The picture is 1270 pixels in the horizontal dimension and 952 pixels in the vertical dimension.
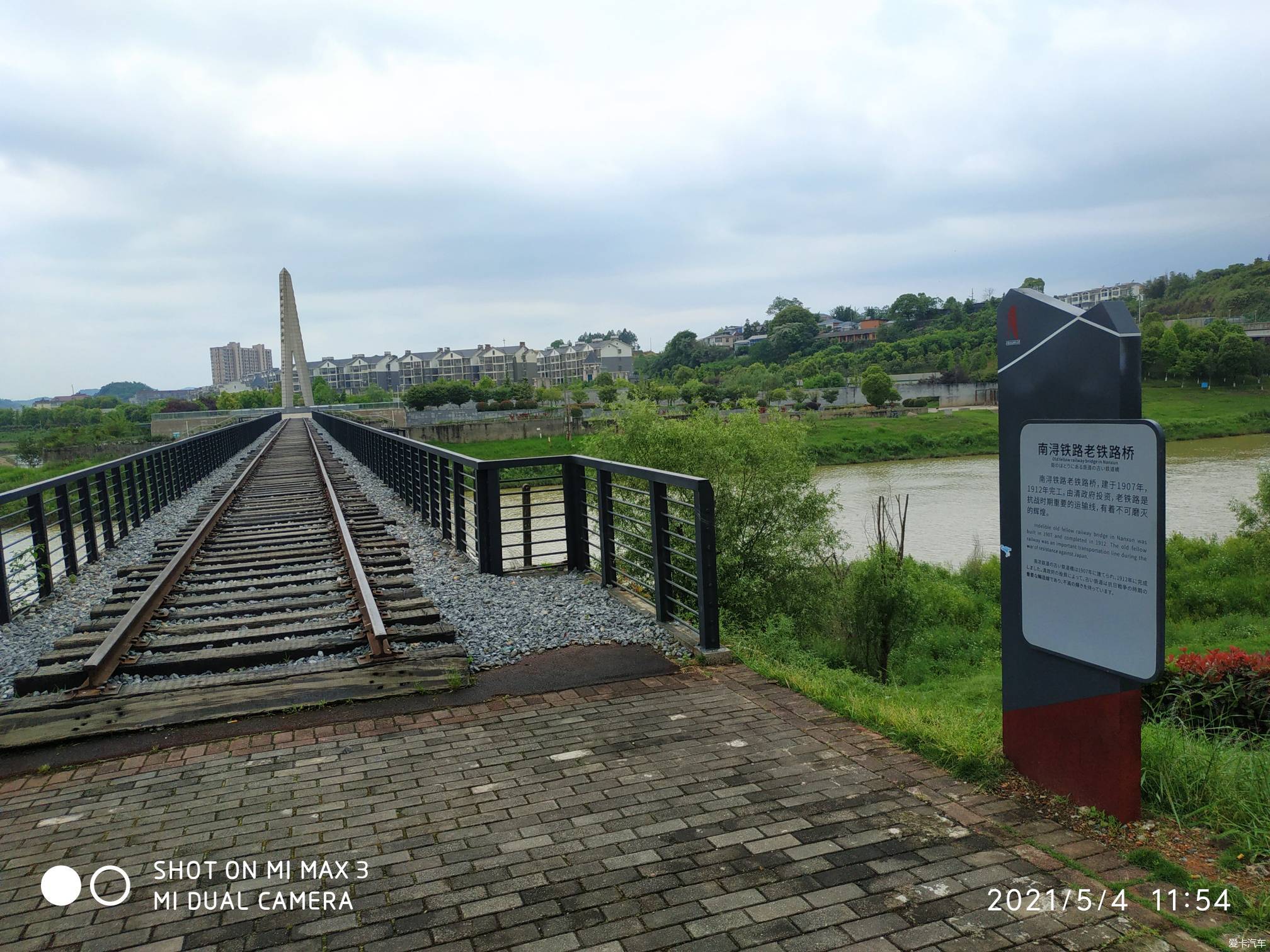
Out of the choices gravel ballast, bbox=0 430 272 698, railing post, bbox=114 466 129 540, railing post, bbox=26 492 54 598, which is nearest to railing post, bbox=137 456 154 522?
gravel ballast, bbox=0 430 272 698

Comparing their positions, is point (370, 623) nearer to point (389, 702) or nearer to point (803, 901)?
point (389, 702)

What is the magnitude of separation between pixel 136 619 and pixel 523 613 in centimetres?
288

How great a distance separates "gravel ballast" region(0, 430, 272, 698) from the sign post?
5.92 metres

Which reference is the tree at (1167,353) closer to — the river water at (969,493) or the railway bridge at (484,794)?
the river water at (969,493)

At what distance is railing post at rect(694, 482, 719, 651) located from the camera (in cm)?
583

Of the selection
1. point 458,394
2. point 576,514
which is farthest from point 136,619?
point 458,394

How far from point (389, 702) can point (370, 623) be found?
1404 millimetres

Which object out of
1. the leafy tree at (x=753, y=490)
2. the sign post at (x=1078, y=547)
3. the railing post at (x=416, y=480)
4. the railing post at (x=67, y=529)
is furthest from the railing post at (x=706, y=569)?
the leafy tree at (x=753, y=490)

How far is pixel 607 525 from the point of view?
26.0ft

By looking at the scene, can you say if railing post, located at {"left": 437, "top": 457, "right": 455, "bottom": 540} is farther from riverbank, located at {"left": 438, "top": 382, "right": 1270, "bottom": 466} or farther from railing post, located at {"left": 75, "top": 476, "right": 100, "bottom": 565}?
riverbank, located at {"left": 438, "top": 382, "right": 1270, "bottom": 466}

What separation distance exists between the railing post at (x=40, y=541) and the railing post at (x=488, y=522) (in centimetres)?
433

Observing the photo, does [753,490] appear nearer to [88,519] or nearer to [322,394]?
[88,519]

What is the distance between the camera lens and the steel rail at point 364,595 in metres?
6.02

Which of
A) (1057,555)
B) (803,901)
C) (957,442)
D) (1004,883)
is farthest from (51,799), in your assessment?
(957,442)
